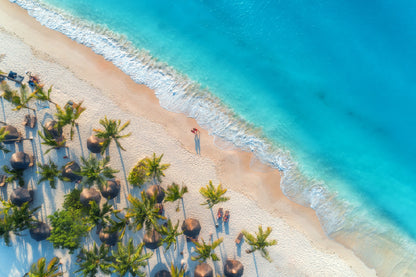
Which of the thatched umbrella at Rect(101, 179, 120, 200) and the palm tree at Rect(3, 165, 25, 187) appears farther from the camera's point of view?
the palm tree at Rect(3, 165, 25, 187)

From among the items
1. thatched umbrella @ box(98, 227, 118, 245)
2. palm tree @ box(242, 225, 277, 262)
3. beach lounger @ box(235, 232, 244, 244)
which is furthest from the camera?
beach lounger @ box(235, 232, 244, 244)

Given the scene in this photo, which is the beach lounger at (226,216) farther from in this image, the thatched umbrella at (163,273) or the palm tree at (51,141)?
the palm tree at (51,141)

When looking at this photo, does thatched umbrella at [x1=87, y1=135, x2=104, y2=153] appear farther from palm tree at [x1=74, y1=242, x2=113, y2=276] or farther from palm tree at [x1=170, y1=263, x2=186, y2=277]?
palm tree at [x1=170, y1=263, x2=186, y2=277]

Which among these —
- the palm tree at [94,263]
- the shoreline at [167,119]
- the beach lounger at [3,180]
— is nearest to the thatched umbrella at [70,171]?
the beach lounger at [3,180]

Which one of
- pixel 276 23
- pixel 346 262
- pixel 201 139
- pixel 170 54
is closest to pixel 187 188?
pixel 201 139

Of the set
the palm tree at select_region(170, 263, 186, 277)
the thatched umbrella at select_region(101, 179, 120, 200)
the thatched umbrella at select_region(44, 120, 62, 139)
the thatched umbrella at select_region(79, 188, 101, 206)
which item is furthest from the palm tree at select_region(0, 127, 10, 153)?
the palm tree at select_region(170, 263, 186, 277)

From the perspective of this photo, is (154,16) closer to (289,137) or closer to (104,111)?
(104,111)

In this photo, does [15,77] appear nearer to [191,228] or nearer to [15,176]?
[15,176]
